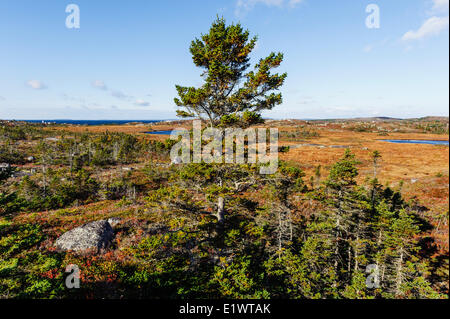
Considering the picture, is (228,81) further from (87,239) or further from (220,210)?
(87,239)

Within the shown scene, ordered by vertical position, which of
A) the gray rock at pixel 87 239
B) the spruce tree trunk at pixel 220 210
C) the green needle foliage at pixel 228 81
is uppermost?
the green needle foliage at pixel 228 81

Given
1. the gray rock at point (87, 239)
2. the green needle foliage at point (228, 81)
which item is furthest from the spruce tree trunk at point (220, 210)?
the gray rock at point (87, 239)

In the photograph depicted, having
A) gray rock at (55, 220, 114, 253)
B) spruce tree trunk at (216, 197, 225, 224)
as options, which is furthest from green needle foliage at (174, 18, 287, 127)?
gray rock at (55, 220, 114, 253)

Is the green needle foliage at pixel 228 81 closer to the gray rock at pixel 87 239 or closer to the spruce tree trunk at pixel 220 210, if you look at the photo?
the spruce tree trunk at pixel 220 210

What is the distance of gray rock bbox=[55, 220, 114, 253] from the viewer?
12.2 m

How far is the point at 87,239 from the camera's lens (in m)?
12.7

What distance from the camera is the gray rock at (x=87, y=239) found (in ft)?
40.1

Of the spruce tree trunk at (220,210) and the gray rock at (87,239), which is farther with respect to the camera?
the gray rock at (87,239)

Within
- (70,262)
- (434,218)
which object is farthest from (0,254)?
(434,218)

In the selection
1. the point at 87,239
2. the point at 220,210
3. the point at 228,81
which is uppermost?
the point at 228,81

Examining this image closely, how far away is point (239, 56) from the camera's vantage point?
10273 millimetres

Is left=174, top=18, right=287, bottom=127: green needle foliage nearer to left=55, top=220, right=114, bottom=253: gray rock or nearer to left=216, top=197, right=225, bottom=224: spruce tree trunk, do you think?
left=216, top=197, right=225, bottom=224: spruce tree trunk

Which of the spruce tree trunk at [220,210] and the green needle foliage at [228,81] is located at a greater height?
the green needle foliage at [228,81]

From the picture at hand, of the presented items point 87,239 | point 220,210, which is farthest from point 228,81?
point 87,239
